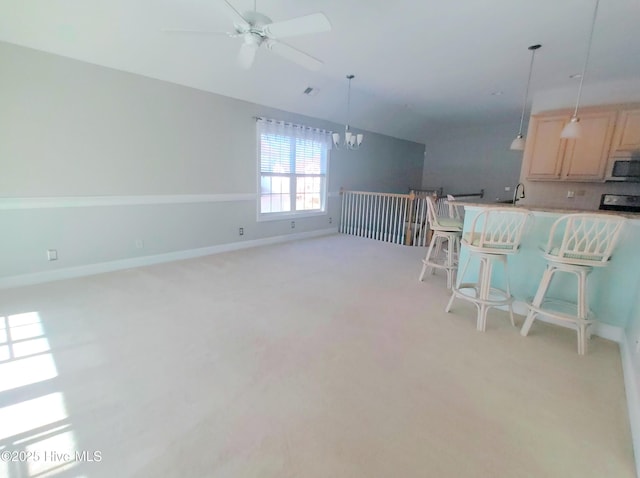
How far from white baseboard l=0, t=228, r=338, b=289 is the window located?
1.92ft

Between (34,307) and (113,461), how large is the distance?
223 centimetres

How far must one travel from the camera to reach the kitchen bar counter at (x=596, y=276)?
2.43m

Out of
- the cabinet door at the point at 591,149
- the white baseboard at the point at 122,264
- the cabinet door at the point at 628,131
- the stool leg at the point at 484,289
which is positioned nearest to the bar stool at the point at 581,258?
the stool leg at the point at 484,289

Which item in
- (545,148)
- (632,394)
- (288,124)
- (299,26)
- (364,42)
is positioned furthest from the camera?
(288,124)

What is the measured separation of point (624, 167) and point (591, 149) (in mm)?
511

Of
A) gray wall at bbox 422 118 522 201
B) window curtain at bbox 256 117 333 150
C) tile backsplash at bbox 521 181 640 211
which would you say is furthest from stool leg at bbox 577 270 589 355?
gray wall at bbox 422 118 522 201

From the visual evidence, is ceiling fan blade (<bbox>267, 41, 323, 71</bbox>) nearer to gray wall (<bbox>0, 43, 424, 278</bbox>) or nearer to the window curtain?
gray wall (<bbox>0, 43, 424, 278</bbox>)

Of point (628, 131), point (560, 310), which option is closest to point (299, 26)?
point (560, 310)

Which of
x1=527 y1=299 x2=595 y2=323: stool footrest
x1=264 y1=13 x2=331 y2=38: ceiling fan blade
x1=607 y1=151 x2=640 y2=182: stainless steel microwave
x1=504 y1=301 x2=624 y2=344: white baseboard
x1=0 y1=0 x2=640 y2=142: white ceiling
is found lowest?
x1=504 y1=301 x2=624 y2=344: white baseboard

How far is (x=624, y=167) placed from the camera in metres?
4.00

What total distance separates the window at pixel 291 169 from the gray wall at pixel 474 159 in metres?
4.20

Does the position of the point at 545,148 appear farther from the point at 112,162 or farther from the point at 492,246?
the point at 112,162

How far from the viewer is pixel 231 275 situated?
12.4 feet

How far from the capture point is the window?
5.20 m
